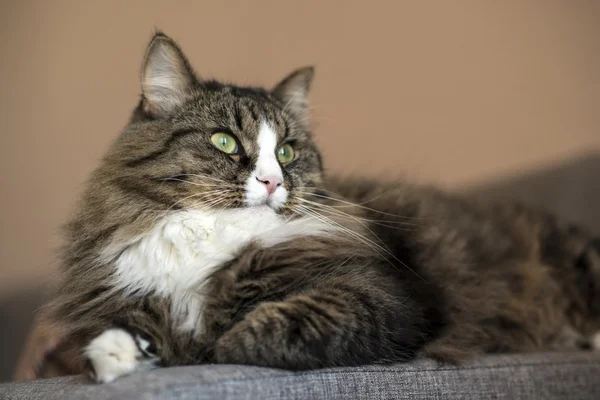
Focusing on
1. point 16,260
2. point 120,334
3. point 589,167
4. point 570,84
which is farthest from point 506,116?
point 16,260

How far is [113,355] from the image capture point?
41.8 inches

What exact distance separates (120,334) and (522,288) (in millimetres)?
1345

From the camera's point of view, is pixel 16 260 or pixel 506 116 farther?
pixel 16 260

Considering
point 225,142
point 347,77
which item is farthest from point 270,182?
point 347,77

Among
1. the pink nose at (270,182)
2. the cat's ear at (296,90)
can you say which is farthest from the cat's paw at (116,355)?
the cat's ear at (296,90)

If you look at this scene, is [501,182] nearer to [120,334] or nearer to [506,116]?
[506,116]

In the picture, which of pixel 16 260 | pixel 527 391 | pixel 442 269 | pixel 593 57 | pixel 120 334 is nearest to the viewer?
pixel 120 334

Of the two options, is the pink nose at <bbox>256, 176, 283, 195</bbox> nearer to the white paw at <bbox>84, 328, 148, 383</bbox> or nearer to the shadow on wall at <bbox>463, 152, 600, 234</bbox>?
the white paw at <bbox>84, 328, 148, 383</bbox>

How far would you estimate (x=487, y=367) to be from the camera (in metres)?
1.29

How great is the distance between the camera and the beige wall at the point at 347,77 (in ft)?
8.14

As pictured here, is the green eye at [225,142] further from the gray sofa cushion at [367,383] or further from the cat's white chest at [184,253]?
the gray sofa cushion at [367,383]

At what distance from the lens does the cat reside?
1.12m

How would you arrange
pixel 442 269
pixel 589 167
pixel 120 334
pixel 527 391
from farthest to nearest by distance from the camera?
pixel 589 167 → pixel 442 269 → pixel 527 391 → pixel 120 334

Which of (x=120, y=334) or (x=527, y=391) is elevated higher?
(x=120, y=334)
